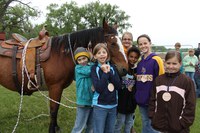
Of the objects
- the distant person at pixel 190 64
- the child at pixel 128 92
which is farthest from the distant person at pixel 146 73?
the distant person at pixel 190 64

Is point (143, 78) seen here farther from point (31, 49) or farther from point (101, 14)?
point (101, 14)

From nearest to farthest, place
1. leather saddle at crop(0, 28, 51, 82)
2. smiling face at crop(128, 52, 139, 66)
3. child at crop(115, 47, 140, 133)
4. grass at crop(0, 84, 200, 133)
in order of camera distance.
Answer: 1. child at crop(115, 47, 140, 133)
2. smiling face at crop(128, 52, 139, 66)
3. leather saddle at crop(0, 28, 51, 82)
4. grass at crop(0, 84, 200, 133)

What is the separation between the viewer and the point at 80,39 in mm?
3436

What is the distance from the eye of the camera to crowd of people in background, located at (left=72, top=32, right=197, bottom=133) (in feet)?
7.68

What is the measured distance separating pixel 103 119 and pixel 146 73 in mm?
723

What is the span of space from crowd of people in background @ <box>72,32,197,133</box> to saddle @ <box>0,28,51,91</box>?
765mm

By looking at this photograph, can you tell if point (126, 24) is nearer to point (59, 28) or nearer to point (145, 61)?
point (59, 28)

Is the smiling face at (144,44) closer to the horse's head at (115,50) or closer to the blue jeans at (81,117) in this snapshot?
the horse's head at (115,50)

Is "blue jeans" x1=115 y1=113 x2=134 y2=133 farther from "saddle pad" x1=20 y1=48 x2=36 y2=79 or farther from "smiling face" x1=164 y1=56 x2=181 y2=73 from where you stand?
"saddle pad" x1=20 y1=48 x2=36 y2=79

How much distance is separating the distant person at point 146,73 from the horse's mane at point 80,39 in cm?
62

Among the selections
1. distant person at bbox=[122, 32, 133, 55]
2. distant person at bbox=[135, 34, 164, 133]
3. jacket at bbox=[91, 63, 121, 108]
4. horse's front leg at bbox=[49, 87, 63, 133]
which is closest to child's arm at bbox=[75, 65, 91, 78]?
jacket at bbox=[91, 63, 121, 108]

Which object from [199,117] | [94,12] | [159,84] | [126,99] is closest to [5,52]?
Result: [126,99]


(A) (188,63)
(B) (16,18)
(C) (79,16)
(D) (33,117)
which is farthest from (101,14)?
(D) (33,117)

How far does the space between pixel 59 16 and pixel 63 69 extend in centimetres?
4684
